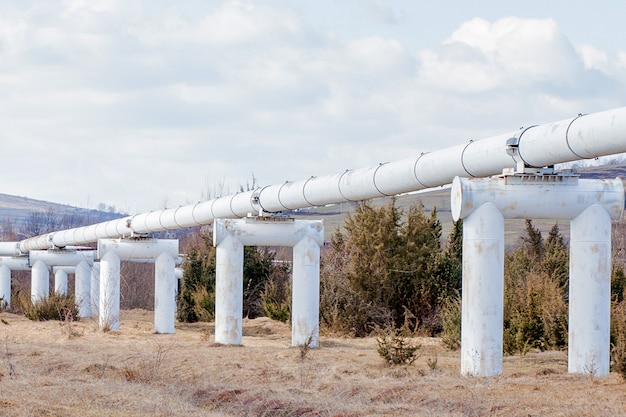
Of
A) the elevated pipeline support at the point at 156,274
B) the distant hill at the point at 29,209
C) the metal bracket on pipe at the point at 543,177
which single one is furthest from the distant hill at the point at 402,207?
the metal bracket on pipe at the point at 543,177

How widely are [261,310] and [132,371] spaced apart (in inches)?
778

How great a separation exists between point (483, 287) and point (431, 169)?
8.17 feet

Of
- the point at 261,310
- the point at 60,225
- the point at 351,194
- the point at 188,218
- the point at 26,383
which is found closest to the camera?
the point at 26,383

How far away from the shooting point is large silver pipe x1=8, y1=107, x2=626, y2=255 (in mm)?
13273

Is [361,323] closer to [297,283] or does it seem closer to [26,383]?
[297,283]

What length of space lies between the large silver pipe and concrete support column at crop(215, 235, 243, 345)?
112 centimetres

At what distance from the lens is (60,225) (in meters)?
101

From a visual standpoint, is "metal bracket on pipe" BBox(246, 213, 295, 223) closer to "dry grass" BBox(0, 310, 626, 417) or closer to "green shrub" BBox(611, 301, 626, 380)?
"dry grass" BBox(0, 310, 626, 417)

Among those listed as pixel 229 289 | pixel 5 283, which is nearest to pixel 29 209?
pixel 5 283

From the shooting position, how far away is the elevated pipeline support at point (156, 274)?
2659 cm

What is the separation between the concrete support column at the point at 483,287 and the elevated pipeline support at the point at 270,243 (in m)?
6.51

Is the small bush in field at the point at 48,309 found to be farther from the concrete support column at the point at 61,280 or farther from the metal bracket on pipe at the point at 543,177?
the metal bracket on pipe at the point at 543,177

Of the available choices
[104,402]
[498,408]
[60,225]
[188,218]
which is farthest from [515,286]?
[60,225]

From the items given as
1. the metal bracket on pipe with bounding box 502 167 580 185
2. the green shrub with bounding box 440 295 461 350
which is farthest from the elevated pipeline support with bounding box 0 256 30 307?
the metal bracket on pipe with bounding box 502 167 580 185
